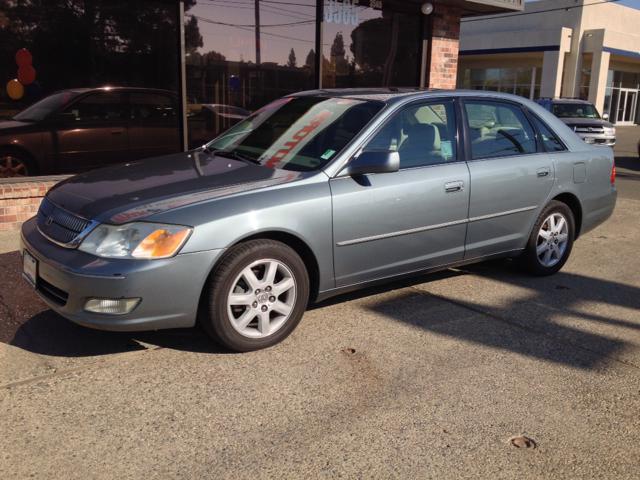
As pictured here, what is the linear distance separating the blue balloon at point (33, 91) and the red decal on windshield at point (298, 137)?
4195 millimetres

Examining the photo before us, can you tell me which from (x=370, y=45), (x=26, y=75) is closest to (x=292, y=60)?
(x=370, y=45)

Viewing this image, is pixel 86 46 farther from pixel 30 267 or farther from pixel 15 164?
pixel 30 267

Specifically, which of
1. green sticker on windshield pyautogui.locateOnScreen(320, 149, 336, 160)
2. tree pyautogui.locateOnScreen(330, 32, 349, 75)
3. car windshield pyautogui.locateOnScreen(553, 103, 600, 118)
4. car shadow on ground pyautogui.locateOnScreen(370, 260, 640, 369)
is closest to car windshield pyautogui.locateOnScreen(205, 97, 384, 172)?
green sticker on windshield pyautogui.locateOnScreen(320, 149, 336, 160)

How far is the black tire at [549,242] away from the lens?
5426 mm

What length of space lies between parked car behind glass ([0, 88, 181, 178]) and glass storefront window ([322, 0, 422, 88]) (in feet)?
9.69

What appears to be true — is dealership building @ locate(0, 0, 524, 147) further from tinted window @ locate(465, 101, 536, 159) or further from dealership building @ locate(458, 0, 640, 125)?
dealership building @ locate(458, 0, 640, 125)

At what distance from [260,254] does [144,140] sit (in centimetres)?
503

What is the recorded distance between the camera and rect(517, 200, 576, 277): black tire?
5426 mm

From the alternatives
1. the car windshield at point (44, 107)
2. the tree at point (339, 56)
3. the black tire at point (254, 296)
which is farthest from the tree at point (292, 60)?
the black tire at point (254, 296)

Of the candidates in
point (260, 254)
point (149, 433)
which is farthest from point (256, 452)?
point (260, 254)

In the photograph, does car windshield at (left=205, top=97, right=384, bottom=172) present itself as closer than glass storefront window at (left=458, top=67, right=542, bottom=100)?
Yes

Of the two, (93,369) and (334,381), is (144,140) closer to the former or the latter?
(93,369)

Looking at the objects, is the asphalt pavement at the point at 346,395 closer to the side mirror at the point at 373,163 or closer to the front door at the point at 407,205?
the front door at the point at 407,205

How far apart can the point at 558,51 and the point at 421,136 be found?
32.0 m
